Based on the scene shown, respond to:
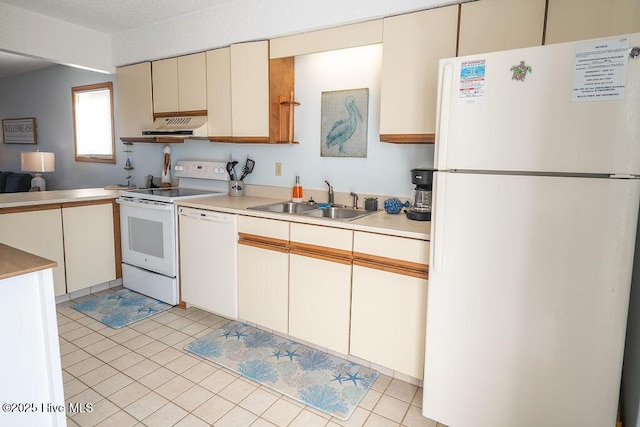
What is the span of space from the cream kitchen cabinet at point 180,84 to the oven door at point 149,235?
93 cm

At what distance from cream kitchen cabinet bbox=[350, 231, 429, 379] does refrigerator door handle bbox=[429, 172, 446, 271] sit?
0.61ft

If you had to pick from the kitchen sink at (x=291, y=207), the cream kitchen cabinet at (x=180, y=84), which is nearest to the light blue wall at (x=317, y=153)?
the kitchen sink at (x=291, y=207)

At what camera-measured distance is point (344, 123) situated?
282cm

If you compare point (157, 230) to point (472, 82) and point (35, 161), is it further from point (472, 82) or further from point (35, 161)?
point (35, 161)

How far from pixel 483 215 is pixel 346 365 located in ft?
4.42

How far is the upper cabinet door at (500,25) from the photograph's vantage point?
1.85 metres

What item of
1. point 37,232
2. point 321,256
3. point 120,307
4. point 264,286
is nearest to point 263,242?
point 264,286

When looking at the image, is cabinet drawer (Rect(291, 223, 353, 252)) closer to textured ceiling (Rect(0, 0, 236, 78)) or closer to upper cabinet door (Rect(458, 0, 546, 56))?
upper cabinet door (Rect(458, 0, 546, 56))

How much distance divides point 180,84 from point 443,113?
102 inches

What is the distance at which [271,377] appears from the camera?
2.23m

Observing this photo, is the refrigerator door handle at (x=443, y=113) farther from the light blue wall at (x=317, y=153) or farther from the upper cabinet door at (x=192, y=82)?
the upper cabinet door at (x=192, y=82)

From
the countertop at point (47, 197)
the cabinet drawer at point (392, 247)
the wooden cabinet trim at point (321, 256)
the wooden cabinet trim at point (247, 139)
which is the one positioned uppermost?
the wooden cabinet trim at point (247, 139)

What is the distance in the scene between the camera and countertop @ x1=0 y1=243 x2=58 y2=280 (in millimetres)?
1379

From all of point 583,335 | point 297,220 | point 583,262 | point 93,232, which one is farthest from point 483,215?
point 93,232
